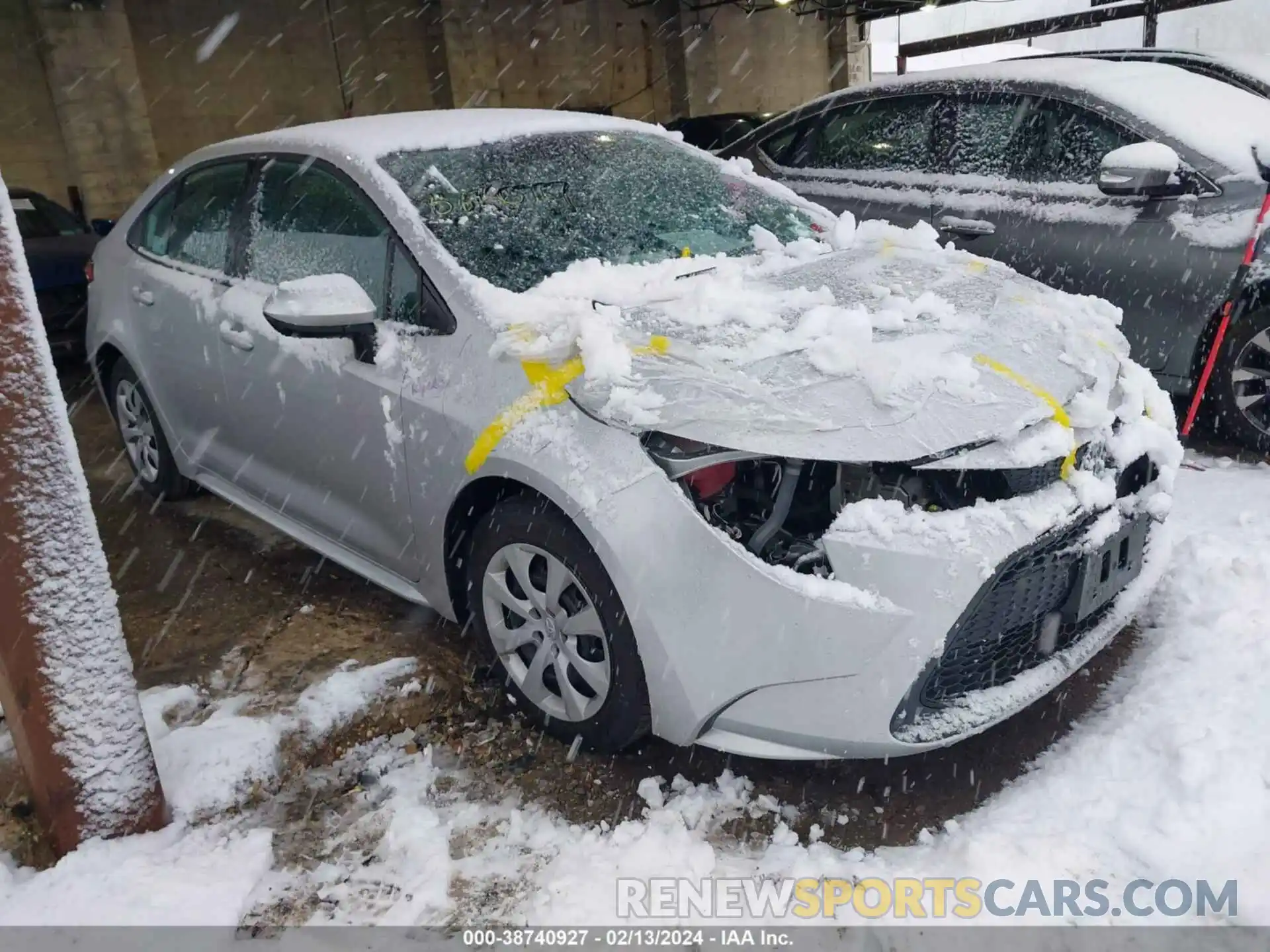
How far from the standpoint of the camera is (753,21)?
19.4 meters

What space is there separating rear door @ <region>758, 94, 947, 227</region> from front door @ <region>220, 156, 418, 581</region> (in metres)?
2.88

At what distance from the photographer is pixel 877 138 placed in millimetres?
5156

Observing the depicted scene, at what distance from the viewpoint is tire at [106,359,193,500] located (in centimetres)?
429

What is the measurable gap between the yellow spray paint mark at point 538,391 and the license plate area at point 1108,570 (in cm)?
111

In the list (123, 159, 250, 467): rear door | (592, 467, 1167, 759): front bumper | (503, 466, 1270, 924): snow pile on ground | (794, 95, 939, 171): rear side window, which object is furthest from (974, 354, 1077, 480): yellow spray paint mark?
(794, 95, 939, 171): rear side window

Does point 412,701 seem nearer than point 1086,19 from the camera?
Yes

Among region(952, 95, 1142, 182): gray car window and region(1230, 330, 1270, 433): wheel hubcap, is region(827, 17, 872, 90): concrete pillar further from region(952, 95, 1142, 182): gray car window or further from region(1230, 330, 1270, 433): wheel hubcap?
region(1230, 330, 1270, 433): wheel hubcap

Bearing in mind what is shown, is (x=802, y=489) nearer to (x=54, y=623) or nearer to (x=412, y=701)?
(x=412, y=701)

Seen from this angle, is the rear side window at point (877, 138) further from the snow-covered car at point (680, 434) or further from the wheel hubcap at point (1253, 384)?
the snow-covered car at point (680, 434)

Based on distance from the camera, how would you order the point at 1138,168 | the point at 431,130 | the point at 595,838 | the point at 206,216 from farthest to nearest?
the point at 206,216 → the point at 1138,168 → the point at 431,130 → the point at 595,838

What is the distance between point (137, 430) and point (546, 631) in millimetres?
2930

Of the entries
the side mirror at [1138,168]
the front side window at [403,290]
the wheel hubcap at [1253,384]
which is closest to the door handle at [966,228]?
the side mirror at [1138,168]

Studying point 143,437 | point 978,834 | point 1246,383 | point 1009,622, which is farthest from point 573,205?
point 1246,383

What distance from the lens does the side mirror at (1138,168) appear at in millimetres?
3715
